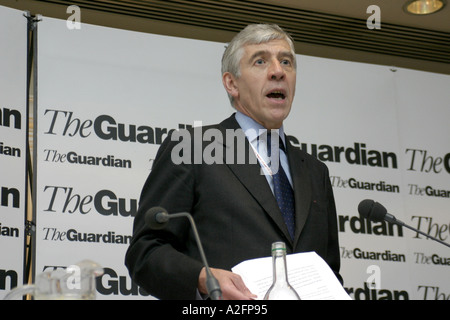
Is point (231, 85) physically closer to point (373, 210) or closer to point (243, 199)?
point (243, 199)

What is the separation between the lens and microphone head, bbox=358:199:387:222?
2566mm

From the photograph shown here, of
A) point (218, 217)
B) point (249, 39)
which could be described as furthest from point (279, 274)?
point (249, 39)

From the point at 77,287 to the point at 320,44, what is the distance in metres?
4.62

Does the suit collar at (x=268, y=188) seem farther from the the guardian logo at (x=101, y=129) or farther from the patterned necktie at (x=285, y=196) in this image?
the the guardian logo at (x=101, y=129)

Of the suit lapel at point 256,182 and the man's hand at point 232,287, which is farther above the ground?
the suit lapel at point 256,182

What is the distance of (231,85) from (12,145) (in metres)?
1.59

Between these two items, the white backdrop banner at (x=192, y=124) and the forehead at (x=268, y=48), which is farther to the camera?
the white backdrop banner at (x=192, y=124)

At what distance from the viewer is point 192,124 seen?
4727mm

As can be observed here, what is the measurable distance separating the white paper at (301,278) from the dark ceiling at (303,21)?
3.55 m

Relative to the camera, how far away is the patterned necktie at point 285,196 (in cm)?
266

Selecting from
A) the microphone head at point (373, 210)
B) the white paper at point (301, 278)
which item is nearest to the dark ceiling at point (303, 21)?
the microphone head at point (373, 210)
